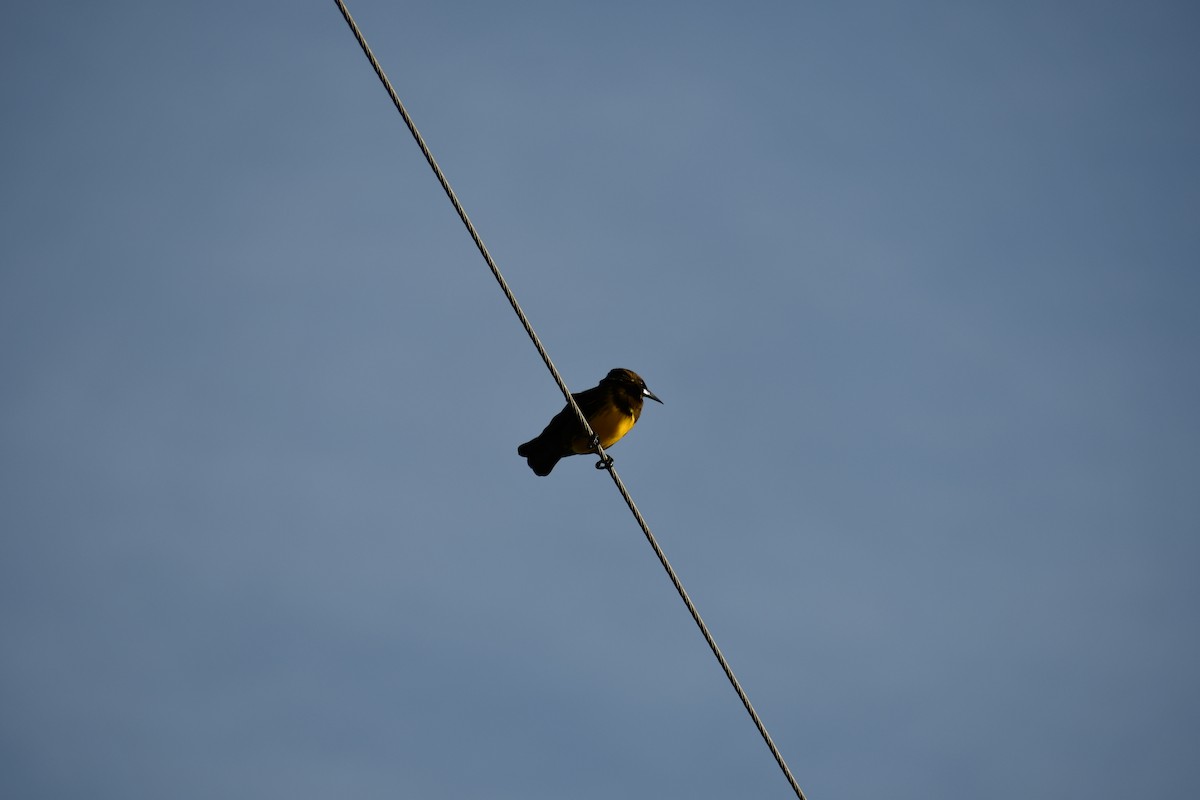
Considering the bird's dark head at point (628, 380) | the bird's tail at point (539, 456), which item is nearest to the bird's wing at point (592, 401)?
the bird's dark head at point (628, 380)

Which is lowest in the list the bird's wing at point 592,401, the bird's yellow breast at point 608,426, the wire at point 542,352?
the wire at point 542,352

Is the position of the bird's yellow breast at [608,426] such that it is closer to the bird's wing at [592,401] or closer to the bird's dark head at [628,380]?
the bird's wing at [592,401]


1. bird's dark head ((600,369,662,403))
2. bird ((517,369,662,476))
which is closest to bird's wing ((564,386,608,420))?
bird ((517,369,662,476))

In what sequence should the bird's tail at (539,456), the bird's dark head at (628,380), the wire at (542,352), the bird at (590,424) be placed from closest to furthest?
the wire at (542,352), the bird at (590,424), the bird's tail at (539,456), the bird's dark head at (628,380)

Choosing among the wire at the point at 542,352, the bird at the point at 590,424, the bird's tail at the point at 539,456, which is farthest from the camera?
the bird's tail at the point at 539,456

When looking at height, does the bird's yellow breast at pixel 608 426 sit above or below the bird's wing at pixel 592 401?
below

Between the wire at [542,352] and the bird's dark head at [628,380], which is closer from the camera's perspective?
the wire at [542,352]

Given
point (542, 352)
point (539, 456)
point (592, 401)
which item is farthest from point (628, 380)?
point (542, 352)

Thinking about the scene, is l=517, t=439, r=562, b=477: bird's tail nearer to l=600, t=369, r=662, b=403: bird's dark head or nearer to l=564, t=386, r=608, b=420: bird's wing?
l=564, t=386, r=608, b=420: bird's wing

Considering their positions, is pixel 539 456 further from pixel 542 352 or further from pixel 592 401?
pixel 542 352

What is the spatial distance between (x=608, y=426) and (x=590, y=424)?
0.51 feet

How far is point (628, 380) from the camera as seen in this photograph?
368 inches

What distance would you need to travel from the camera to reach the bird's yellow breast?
8914mm

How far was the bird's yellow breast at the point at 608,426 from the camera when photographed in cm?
891
